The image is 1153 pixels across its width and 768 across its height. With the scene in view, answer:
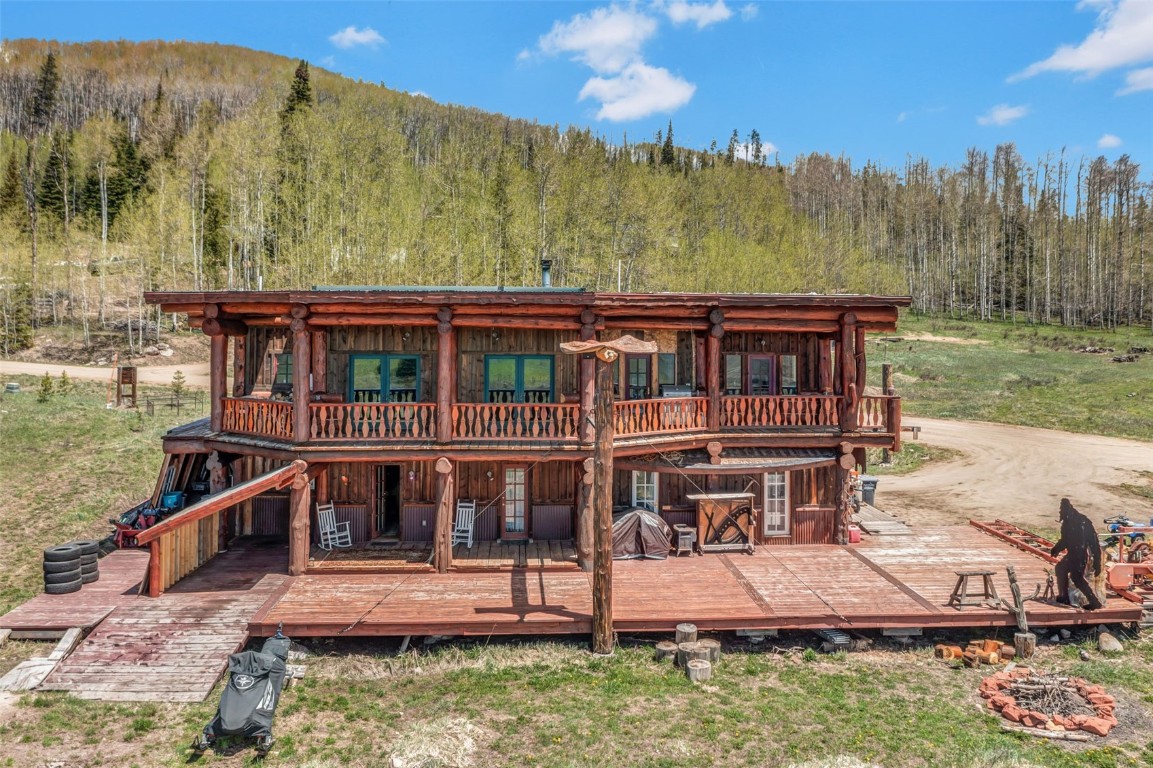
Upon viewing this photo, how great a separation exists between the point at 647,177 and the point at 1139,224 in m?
61.3

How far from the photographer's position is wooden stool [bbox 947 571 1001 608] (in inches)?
517

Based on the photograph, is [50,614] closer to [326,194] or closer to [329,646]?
[329,646]

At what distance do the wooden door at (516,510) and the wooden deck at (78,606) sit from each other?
Result: 8401 mm

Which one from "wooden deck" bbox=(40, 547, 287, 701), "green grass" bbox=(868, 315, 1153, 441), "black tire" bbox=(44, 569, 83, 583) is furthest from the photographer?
"green grass" bbox=(868, 315, 1153, 441)

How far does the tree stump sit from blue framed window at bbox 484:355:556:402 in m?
7.97

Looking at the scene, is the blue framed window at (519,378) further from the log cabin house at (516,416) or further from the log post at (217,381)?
the log post at (217,381)

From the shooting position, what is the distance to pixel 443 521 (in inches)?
596

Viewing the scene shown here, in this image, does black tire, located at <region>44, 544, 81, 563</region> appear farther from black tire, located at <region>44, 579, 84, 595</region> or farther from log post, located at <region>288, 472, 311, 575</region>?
log post, located at <region>288, 472, 311, 575</region>

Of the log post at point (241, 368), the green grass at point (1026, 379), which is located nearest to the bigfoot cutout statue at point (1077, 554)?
the log post at point (241, 368)

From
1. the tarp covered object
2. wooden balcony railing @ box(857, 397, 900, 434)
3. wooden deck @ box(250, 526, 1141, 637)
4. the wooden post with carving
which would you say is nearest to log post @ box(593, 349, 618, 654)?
the wooden post with carving

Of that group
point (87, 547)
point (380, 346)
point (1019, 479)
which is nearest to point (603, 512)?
point (380, 346)

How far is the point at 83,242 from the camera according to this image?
55.0 metres

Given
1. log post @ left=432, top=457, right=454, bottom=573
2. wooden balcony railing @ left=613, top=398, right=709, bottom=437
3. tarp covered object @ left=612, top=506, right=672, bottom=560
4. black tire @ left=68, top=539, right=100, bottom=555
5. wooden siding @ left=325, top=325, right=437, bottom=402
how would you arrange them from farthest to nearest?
A: wooden siding @ left=325, top=325, right=437, bottom=402 → tarp covered object @ left=612, top=506, right=672, bottom=560 → wooden balcony railing @ left=613, top=398, right=709, bottom=437 → log post @ left=432, top=457, right=454, bottom=573 → black tire @ left=68, top=539, right=100, bottom=555

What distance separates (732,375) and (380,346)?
9.86 m
